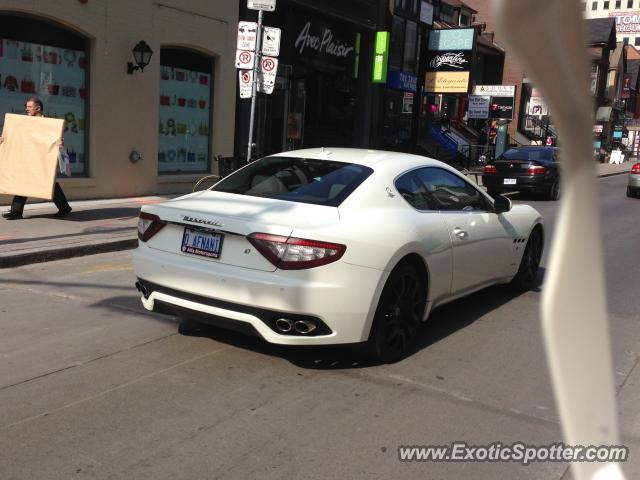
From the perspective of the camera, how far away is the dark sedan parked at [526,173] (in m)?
17.0

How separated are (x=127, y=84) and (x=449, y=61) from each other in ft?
51.6

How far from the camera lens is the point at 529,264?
7.06 m

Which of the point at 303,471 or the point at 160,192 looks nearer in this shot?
the point at 303,471

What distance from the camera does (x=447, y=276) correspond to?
517 centimetres

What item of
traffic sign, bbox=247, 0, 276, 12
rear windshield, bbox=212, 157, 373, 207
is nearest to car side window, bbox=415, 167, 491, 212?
rear windshield, bbox=212, 157, 373, 207

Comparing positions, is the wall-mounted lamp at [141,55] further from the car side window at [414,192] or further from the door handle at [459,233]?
the door handle at [459,233]

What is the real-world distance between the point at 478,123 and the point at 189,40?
27.0 m

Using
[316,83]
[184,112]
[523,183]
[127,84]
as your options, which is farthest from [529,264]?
[316,83]

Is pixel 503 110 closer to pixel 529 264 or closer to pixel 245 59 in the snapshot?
pixel 245 59

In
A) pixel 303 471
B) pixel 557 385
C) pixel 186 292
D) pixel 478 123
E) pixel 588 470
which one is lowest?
pixel 303 471

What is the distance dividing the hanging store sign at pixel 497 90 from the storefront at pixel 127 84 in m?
14.4

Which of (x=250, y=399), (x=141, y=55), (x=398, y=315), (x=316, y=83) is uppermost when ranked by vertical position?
(x=316, y=83)

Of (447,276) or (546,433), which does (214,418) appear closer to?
(546,433)

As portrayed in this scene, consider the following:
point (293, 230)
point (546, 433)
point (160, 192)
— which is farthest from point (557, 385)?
point (160, 192)
